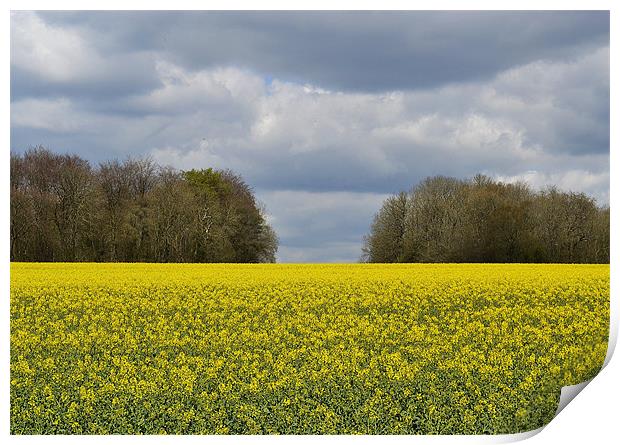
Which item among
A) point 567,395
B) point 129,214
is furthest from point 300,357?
point 129,214

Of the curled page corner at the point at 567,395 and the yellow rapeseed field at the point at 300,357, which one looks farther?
the curled page corner at the point at 567,395

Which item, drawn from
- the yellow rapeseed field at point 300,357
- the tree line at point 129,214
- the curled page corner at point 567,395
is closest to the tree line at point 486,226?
the tree line at point 129,214

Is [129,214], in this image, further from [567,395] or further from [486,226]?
[567,395]

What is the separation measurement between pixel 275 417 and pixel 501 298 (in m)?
5.32

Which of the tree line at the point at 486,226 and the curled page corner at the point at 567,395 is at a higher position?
the tree line at the point at 486,226

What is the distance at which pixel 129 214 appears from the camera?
2053 cm

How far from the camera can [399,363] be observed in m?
8.41

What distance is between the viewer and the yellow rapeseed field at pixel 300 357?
782cm

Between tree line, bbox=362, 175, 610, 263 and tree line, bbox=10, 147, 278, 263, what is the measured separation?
138 inches

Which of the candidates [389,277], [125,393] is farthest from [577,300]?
[125,393]

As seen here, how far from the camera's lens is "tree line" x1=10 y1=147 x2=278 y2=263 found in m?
20.1

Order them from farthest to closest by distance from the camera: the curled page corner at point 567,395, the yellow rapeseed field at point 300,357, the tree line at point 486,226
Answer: the tree line at point 486,226, the curled page corner at point 567,395, the yellow rapeseed field at point 300,357

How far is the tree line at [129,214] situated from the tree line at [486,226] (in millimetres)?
3516

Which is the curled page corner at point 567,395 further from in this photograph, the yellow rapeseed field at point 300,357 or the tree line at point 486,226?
the tree line at point 486,226
